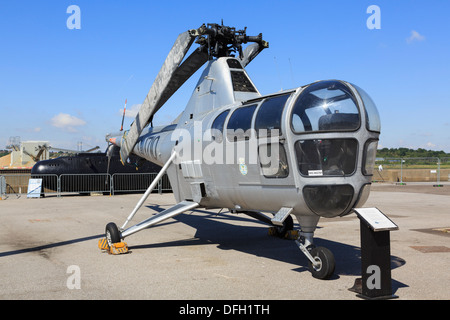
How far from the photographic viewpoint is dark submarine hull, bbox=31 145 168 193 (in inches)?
1048

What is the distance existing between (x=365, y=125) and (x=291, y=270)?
116 inches

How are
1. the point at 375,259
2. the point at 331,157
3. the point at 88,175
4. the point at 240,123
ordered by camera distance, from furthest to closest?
the point at 88,175, the point at 240,123, the point at 331,157, the point at 375,259

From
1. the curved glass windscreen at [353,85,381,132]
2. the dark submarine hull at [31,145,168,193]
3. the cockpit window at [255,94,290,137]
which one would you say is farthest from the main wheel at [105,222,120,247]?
the dark submarine hull at [31,145,168,193]

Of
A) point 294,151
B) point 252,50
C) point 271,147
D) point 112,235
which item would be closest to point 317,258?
point 294,151

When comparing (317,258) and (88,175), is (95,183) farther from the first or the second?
(317,258)

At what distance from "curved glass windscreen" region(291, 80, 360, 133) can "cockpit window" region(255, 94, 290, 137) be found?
315mm

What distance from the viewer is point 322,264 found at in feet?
22.3

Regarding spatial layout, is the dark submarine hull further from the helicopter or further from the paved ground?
the helicopter

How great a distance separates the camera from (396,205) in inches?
766

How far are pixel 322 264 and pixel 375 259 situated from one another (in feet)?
3.56

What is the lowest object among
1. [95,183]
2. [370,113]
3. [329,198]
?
[95,183]

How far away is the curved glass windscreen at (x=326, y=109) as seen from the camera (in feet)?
21.0

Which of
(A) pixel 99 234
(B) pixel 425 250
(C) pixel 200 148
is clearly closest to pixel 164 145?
(C) pixel 200 148

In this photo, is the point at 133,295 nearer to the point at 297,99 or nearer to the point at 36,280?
the point at 36,280
